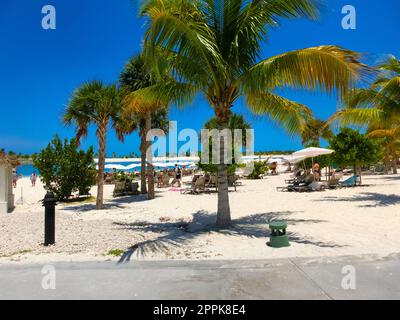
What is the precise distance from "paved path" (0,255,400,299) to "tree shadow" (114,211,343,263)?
849mm

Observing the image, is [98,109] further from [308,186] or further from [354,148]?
[354,148]

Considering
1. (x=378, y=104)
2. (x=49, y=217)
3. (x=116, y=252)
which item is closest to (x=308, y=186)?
(x=378, y=104)

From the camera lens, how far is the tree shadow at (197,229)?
6.16 m

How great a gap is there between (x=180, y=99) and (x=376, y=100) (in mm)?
7254

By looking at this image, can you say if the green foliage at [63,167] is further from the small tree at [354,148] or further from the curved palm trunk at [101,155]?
the small tree at [354,148]

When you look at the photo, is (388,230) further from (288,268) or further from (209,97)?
(209,97)

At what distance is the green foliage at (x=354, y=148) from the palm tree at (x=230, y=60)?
1142 cm

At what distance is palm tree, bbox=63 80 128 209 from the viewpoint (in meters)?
12.7

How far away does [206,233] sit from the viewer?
24.6ft

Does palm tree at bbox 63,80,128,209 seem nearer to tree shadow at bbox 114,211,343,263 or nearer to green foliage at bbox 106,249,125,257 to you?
tree shadow at bbox 114,211,343,263

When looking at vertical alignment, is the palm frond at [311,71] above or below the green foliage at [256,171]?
above

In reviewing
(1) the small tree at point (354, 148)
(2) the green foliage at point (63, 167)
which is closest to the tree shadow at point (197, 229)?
(2) the green foliage at point (63, 167)

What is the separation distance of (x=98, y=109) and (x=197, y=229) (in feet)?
22.9
